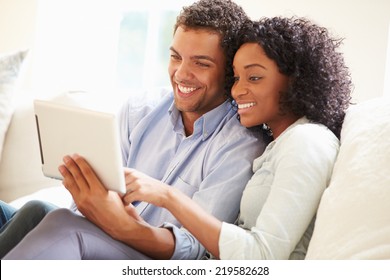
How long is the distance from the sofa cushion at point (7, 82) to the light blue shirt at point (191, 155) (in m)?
0.60

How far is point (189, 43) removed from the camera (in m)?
1.75

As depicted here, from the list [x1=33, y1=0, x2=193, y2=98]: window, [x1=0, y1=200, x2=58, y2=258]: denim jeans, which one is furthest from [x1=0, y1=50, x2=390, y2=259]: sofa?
[x1=33, y1=0, x2=193, y2=98]: window

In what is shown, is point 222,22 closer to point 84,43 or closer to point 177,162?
point 177,162

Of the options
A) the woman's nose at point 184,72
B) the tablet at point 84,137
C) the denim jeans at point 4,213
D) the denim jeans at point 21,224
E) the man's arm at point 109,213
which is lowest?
the denim jeans at point 4,213

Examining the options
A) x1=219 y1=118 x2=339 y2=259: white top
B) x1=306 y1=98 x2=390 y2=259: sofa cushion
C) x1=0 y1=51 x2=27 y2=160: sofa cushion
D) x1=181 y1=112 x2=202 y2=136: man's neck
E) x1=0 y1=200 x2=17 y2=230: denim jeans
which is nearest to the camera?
x1=306 y1=98 x2=390 y2=259: sofa cushion

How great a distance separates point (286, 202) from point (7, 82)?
4.46ft

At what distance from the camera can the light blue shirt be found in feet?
5.05

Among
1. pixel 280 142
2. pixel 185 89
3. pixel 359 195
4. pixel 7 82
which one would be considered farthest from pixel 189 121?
pixel 7 82

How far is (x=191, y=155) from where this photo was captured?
1.73 meters

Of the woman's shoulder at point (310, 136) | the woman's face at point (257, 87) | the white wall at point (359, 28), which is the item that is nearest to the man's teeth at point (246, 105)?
the woman's face at point (257, 87)

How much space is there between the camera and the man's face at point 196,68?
1.75 metres

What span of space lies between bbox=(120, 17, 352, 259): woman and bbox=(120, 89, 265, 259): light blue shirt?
54 millimetres

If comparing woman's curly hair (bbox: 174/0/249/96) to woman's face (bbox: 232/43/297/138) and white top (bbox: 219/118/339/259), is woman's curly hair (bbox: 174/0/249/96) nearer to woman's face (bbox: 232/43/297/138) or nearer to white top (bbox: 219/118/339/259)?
woman's face (bbox: 232/43/297/138)

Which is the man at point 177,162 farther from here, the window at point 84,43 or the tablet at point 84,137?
the window at point 84,43
